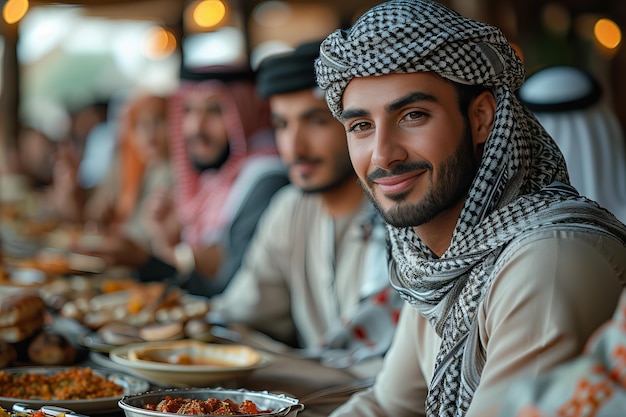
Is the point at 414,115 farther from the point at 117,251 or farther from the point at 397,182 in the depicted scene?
the point at 117,251

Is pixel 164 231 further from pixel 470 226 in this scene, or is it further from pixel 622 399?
pixel 622 399

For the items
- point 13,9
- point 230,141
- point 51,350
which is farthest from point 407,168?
point 13,9

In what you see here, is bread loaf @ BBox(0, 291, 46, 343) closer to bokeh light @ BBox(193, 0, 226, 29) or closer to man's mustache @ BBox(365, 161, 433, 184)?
man's mustache @ BBox(365, 161, 433, 184)

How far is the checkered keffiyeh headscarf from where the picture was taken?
4.51ft

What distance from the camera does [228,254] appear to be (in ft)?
12.8

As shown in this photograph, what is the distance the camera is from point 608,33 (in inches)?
233

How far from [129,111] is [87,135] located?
2.66 meters

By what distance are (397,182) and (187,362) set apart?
86 cm

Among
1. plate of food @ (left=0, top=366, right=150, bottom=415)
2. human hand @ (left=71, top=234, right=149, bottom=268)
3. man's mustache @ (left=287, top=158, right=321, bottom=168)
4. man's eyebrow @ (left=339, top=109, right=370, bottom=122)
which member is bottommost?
human hand @ (left=71, top=234, right=149, bottom=268)

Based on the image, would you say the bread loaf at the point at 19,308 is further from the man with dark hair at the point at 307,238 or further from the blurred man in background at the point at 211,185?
the blurred man in background at the point at 211,185

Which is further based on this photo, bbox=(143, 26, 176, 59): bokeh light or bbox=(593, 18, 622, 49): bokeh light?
bbox=(143, 26, 176, 59): bokeh light

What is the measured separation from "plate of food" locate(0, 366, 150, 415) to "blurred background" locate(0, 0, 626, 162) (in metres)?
2.82

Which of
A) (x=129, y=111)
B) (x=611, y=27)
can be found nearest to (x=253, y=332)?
(x=129, y=111)

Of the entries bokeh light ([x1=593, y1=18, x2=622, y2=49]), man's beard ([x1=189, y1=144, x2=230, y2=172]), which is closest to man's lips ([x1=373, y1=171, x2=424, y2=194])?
man's beard ([x1=189, y1=144, x2=230, y2=172])
